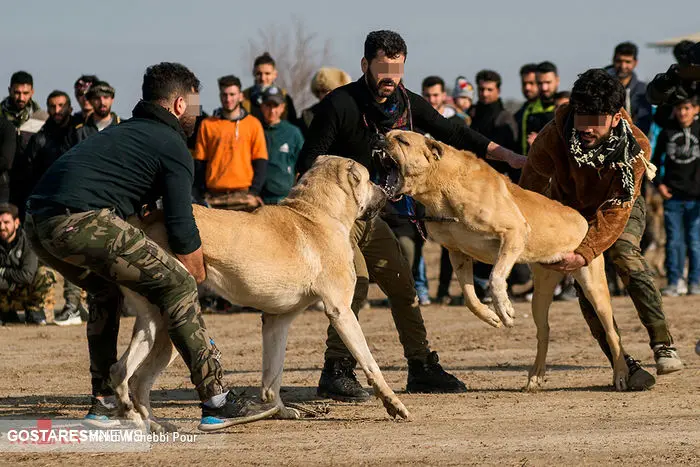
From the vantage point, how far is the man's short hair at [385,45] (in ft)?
24.8

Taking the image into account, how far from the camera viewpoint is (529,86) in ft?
46.5

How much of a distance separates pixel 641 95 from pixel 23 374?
8781 millimetres

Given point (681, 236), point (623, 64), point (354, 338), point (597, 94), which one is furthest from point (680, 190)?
point (354, 338)

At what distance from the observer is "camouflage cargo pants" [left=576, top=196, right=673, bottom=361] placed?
8.33 m

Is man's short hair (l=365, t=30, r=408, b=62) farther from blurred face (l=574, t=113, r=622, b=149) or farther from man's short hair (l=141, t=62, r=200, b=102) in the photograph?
man's short hair (l=141, t=62, r=200, b=102)

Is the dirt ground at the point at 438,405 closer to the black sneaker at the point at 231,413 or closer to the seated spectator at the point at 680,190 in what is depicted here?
the black sneaker at the point at 231,413

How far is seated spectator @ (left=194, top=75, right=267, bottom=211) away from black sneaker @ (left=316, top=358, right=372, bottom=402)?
530cm

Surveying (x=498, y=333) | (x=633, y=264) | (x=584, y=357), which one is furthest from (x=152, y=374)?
(x=498, y=333)

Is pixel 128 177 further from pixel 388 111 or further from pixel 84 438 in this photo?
pixel 388 111

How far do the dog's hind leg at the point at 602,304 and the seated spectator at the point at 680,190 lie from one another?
6285 millimetres

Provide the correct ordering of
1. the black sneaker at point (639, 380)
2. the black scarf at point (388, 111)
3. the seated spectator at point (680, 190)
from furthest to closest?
the seated spectator at point (680, 190) → the black sneaker at point (639, 380) → the black scarf at point (388, 111)

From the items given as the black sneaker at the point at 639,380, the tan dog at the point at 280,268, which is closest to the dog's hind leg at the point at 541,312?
the black sneaker at the point at 639,380

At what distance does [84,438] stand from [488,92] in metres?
9.04

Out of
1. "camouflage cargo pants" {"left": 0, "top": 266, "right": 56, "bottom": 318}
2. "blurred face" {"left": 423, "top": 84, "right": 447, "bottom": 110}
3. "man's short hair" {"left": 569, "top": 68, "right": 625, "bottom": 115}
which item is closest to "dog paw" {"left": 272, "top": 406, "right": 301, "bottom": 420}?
"man's short hair" {"left": 569, "top": 68, "right": 625, "bottom": 115}
